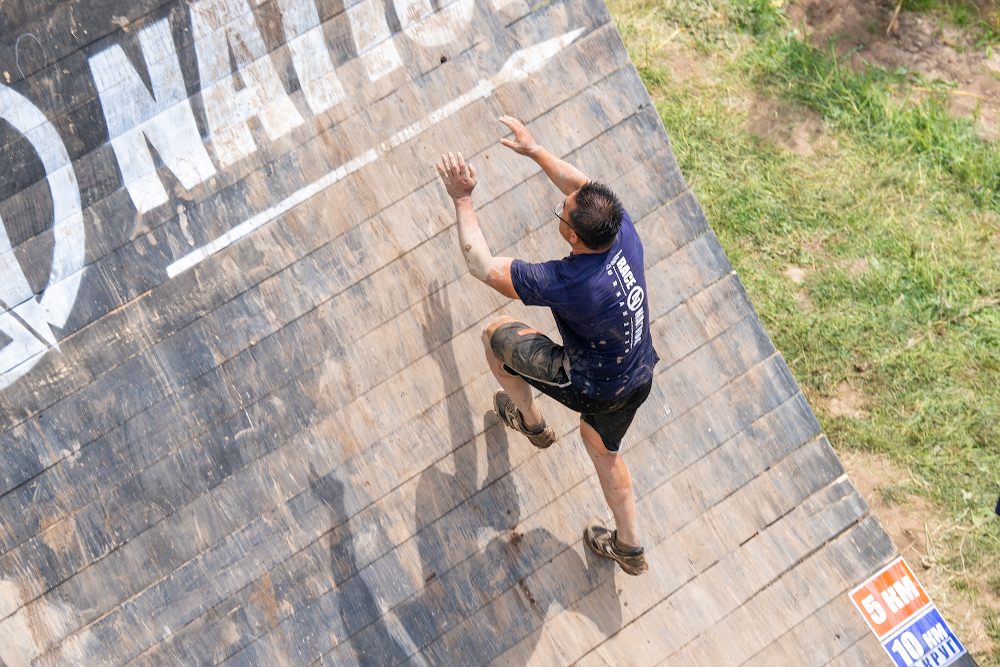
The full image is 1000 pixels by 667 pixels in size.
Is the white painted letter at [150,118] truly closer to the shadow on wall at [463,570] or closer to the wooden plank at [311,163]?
the wooden plank at [311,163]

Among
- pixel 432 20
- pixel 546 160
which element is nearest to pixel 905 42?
pixel 432 20

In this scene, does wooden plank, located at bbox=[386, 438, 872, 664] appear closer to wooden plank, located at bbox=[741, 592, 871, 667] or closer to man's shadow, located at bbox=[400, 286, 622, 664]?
man's shadow, located at bbox=[400, 286, 622, 664]

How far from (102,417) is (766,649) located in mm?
4633

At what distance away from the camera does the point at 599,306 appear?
3.19 m

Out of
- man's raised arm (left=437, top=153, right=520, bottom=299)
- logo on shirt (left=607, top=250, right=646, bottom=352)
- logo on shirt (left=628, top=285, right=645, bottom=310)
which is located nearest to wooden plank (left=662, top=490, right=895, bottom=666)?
logo on shirt (left=607, top=250, right=646, bottom=352)

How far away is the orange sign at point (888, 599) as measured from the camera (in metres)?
4.23

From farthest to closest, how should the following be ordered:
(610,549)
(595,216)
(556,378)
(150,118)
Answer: (150,118) → (610,549) → (556,378) → (595,216)

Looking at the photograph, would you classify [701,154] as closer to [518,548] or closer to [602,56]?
[602,56]

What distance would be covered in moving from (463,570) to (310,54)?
3.74m

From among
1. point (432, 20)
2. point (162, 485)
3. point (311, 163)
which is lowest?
point (162, 485)

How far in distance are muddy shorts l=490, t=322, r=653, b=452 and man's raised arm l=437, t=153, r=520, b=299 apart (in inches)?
15.2

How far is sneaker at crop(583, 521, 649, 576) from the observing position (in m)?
4.00

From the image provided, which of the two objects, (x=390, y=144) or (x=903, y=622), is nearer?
(x=903, y=622)

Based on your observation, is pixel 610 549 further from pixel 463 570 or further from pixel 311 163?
pixel 311 163
